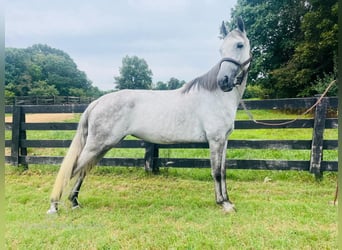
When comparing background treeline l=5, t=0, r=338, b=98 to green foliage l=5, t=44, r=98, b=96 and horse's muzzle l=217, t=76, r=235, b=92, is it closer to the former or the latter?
green foliage l=5, t=44, r=98, b=96

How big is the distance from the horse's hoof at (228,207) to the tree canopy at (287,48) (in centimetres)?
645

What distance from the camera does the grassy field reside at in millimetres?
1830

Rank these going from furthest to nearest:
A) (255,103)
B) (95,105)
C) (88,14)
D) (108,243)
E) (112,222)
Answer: (255,103), (88,14), (95,105), (112,222), (108,243)

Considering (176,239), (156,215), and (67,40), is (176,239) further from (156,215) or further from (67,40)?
(67,40)

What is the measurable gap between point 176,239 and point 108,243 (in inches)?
18.6

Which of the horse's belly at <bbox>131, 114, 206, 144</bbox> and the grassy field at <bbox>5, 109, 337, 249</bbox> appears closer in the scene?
the grassy field at <bbox>5, 109, 337, 249</bbox>

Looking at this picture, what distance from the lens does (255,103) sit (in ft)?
10.9

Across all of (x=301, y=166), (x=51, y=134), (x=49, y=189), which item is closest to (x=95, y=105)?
(x=49, y=189)

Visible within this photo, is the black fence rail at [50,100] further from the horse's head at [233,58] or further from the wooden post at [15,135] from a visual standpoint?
the horse's head at [233,58]

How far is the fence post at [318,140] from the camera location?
10.0 feet

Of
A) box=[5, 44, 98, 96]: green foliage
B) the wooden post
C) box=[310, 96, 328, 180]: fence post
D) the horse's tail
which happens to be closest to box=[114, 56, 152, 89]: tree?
box=[5, 44, 98, 96]: green foliage

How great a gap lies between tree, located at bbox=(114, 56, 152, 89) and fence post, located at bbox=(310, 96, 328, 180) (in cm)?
289

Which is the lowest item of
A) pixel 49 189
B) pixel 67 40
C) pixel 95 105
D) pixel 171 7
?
pixel 49 189

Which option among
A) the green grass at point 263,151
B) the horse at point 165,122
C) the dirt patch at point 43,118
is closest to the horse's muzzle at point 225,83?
the horse at point 165,122
